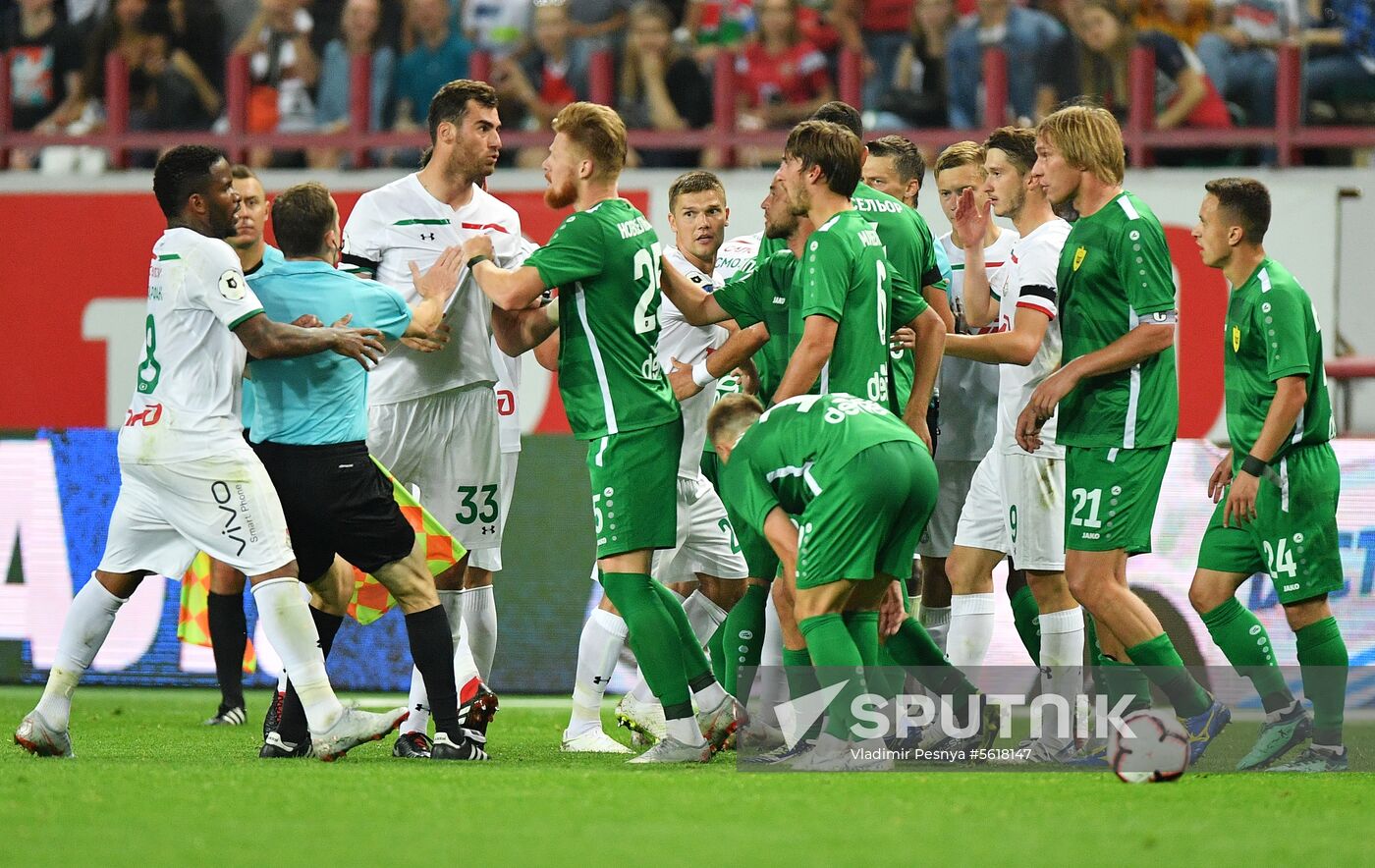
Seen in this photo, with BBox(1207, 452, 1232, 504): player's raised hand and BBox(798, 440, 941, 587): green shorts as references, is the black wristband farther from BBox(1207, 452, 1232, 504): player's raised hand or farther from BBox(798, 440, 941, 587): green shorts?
BBox(798, 440, 941, 587): green shorts

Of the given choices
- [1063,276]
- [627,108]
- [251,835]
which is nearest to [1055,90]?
[627,108]

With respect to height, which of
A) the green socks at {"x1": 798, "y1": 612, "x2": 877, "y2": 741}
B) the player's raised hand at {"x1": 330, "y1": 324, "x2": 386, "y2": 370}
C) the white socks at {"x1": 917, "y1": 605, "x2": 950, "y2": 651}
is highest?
the player's raised hand at {"x1": 330, "y1": 324, "x2": 386, "y2": 370}

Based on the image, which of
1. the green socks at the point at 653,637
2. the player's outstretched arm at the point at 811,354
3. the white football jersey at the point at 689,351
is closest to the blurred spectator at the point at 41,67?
the white football jersey at the point at 689,351

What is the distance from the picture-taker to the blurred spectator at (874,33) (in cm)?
1373

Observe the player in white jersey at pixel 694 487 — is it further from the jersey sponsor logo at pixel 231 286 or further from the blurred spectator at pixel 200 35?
the blurred spectator at pixel 200 35

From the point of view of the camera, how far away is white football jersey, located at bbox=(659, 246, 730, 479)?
27.3 feet

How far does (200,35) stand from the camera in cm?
1525

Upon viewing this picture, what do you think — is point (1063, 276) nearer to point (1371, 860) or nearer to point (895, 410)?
point (895, 410)

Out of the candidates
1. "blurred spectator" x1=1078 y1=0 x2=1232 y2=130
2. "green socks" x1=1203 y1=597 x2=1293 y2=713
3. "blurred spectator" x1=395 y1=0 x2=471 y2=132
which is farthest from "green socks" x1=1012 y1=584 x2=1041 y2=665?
"blurred spectator" x1=395 y1=0 x2=471 y2=132

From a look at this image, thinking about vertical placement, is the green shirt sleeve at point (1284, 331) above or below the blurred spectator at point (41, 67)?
below

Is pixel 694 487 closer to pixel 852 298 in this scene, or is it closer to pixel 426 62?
pixel 852 298

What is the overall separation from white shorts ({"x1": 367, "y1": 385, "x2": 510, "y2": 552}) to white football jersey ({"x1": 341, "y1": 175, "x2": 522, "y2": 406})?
0.22ft

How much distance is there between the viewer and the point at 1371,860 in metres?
4.52

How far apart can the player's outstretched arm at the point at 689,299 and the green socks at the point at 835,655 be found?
1620 millimetres
